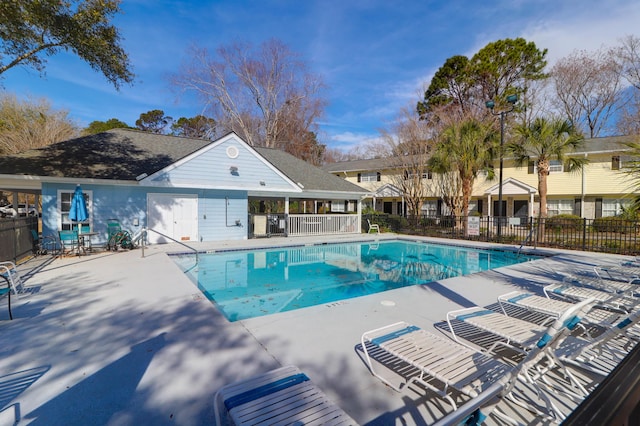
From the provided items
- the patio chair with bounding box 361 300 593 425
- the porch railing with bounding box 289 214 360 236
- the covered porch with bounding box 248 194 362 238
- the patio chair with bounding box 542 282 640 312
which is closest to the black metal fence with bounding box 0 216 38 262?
the covered porch with bounding box 248 194 362 238

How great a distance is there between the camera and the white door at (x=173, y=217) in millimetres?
14359

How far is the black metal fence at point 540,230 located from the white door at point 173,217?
39.5 feet

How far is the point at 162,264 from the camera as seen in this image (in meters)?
9.70

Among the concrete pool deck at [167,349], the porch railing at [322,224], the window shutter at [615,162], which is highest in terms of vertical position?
the window shutter at [615,162]

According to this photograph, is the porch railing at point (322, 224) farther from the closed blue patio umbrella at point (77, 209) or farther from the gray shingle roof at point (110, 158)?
the closed blue patio umbrella at point (77, 209)

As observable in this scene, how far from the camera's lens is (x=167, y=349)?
13.1ft

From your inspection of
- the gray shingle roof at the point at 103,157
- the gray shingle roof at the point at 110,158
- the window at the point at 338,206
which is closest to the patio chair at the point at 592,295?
the gray shingle roof at the point at 110,158

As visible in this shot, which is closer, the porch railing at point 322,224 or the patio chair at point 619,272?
the patio chair at point 619,272

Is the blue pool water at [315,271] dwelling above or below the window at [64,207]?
below

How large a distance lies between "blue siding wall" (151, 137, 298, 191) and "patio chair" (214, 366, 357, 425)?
1333 centimetres

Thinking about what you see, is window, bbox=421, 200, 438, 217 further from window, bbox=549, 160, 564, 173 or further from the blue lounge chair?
the blue lounge chair

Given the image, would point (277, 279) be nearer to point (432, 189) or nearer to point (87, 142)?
point (87, 142)

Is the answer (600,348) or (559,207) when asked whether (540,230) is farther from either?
(600,348)

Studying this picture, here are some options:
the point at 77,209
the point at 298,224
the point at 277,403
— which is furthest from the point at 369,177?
the point at 277,403
